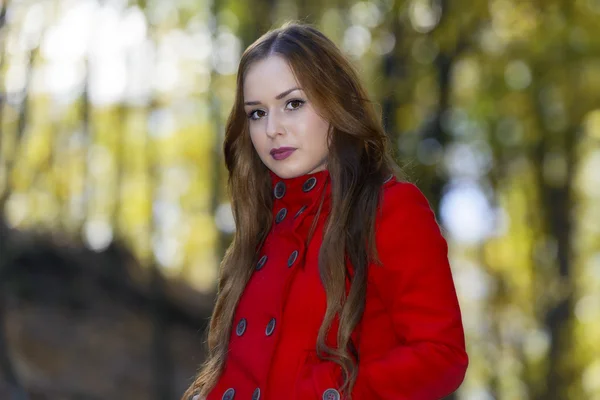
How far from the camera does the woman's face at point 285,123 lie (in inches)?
103

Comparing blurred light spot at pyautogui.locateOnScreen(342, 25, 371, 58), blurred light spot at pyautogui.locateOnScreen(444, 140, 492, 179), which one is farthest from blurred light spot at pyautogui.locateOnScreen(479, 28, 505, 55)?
blurred light spot at pyautogui.locateOnScreen(444, 140, 492, 179)

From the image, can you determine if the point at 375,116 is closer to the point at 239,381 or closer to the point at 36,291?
the point at 239,381

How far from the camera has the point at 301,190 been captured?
2.69m

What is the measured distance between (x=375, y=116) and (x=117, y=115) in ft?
34.7

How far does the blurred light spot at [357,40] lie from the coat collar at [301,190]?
7.10 metres

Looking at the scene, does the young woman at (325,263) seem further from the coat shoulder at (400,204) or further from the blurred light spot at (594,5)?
the blurred light spot at (594,5)

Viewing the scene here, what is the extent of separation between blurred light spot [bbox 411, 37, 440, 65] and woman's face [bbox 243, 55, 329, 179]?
6.45 m

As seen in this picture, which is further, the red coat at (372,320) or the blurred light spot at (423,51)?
the blurred light spot at (423,51)

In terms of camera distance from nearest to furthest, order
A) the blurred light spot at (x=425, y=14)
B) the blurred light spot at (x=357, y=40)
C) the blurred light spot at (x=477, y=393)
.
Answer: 1. the blurred light spot at (x=425, y=14)
2. the blurred light spot at (x=357, y=40)
3. the blurred light spot at (x=477, y=393)

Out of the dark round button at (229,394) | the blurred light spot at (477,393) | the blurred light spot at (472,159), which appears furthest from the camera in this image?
the blurred light spot at (477,393)

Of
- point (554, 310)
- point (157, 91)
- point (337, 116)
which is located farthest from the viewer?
point (157, 91)

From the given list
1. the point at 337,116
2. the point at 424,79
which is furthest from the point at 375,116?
the point at 424,79

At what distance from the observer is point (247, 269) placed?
277 cm

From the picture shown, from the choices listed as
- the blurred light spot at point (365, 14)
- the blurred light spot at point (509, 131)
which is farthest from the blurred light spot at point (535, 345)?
the blurred light spot at point (365, 14)
